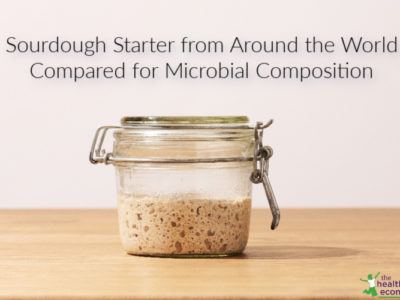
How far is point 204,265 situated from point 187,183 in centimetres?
9

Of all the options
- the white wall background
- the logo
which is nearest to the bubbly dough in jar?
the logo

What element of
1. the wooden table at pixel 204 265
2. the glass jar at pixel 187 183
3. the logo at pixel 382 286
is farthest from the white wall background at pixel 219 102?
the logo at pixel 382 286

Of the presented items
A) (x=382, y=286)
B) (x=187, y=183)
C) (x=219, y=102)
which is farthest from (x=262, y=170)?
(x=219, y=102)

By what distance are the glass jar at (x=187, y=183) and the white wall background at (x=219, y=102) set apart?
3.45ft

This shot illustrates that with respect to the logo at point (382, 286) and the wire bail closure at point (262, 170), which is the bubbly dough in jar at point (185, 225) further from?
the logo at point (382, 286)

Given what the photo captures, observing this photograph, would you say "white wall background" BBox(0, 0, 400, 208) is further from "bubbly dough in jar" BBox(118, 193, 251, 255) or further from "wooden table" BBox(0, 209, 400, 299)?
"bubbly dough in jar" BBox(118, 193, 251, 255)

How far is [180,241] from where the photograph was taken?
31.4 inches

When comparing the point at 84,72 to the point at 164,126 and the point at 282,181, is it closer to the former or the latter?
the point at 282,181

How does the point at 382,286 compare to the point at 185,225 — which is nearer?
the point at 382,286

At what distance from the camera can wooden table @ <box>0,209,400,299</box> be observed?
0.63 metres

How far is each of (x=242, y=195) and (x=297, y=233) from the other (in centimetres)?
22

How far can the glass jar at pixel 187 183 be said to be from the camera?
799 millimetres

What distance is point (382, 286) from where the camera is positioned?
65 centimetres

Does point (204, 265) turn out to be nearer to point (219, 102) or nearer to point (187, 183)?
point (187, 183)
